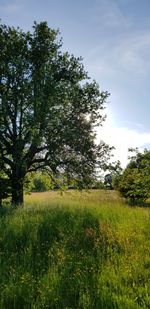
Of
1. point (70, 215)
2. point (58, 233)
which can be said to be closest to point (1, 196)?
point (70, 215)

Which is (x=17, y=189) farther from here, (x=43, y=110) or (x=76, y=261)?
(x=76, y=261)

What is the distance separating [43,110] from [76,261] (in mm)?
15888

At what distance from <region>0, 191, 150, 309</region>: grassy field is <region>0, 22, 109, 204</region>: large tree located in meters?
10.9

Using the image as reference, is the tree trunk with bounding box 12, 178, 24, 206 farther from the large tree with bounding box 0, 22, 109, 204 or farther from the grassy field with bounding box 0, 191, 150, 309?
the grassy field with bounding box 0, 191, 150, 309

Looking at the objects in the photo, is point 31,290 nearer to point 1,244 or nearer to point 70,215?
point 1,244

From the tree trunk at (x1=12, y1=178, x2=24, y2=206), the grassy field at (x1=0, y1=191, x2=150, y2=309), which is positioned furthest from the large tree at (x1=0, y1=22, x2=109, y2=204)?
the grassy field at (x1=0, y1=191, x2=150, y2=309)

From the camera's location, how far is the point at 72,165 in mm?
25172

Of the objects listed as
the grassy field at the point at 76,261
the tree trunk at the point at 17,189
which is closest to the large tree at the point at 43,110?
the tree trunk at the point at 17,189

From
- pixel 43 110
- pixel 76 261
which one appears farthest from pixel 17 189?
pixel 76 261

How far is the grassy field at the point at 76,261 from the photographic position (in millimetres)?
6664

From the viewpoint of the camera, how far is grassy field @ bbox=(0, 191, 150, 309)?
21.9 feet

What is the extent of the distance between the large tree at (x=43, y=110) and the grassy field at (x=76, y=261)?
10.9 m

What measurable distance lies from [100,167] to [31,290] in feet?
62.2

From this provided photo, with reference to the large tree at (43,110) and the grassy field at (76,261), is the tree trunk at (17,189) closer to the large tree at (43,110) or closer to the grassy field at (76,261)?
the large tree at (43,110)
